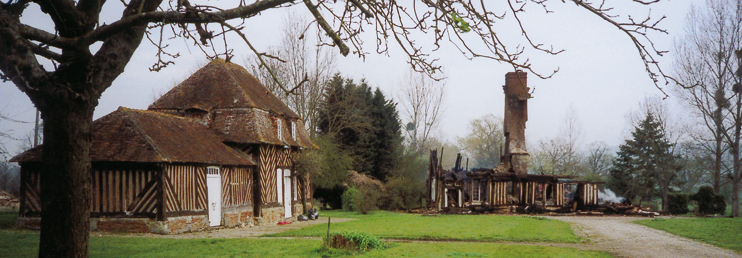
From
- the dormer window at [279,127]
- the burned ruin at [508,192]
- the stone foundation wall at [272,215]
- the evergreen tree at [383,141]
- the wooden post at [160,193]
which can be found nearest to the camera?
the wooden post at [160,193]

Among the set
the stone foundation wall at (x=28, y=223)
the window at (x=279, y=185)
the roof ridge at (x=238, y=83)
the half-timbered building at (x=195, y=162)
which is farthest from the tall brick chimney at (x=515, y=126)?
the stone foundation wall at (x=28, y=223)

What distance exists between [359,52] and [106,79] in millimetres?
2826

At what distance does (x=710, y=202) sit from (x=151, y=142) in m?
25.9

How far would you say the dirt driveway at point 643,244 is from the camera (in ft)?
37.8

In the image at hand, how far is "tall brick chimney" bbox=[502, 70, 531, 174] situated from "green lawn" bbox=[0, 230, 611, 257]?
15.6 m

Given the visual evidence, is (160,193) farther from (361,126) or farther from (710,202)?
(710,202)

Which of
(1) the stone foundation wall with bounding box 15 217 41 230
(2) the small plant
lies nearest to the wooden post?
(1) the stone foundation wall with bounding box 15 217 41 230

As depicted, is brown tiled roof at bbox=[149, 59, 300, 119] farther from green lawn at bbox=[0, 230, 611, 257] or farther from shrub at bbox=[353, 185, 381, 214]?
green lawn at bbox=[0, 230, 611, 257]

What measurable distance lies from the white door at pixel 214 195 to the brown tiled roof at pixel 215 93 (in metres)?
3.59

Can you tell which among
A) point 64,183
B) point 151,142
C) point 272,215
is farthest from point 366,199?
point 64,183

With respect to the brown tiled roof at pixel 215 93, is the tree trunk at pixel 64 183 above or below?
below

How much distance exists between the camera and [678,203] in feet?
98.2

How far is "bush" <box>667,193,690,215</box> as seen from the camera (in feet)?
97.7

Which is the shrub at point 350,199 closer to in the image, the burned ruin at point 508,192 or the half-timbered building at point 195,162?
the half-timbered building at point 195,162
